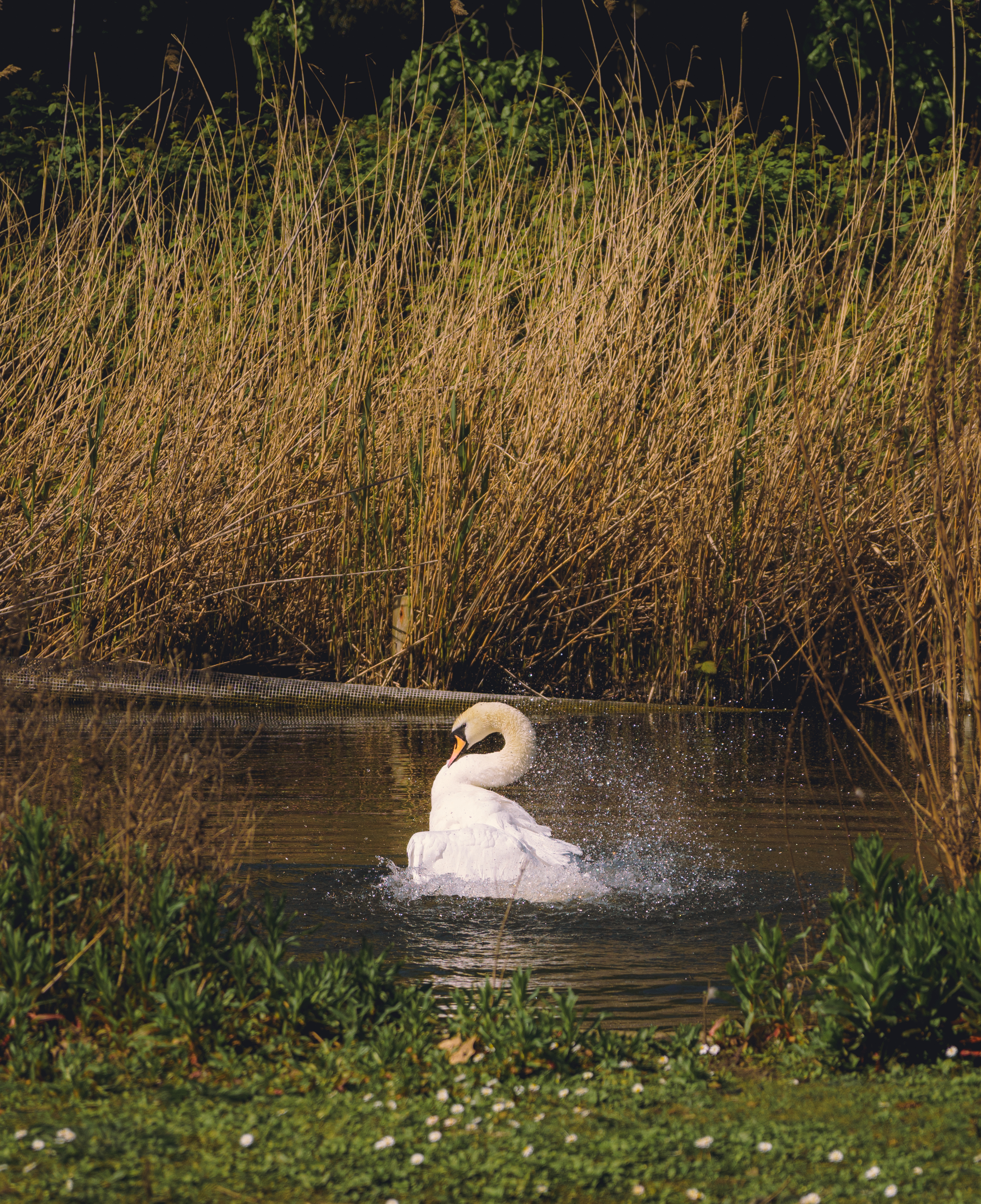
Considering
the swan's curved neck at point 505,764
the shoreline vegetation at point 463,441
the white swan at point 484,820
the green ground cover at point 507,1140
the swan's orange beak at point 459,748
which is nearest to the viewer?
the green ground cover at point 507,1140

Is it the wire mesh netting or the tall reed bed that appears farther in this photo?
the tall reed bed

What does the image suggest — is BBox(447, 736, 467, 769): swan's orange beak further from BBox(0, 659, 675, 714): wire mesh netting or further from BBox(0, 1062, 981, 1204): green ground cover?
BBox(0, 1062, 981, 1204): green ground cover

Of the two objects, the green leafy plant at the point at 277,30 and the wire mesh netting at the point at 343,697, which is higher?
the green leafy plant at the point at 277,30

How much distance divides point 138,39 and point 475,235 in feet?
27.5

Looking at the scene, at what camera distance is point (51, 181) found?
14.4 metres

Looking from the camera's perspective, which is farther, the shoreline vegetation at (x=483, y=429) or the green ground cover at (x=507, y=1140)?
the shoreline vegetation at (x=483, y=429)

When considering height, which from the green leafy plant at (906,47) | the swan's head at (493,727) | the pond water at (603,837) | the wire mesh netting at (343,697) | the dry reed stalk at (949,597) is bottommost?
the wire mesh netting at (343,697)

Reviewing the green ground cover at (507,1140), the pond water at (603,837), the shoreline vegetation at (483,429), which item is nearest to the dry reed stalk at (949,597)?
the pond water at (603,837)

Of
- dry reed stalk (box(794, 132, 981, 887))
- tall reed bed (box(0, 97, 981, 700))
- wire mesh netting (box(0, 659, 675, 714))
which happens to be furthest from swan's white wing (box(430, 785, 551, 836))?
tall reed bed (box(0, 97, 981, 700))

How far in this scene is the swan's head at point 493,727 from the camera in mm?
5613

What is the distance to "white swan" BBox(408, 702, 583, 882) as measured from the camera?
4984 millimetres

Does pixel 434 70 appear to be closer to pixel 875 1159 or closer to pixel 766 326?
pixel 766 326

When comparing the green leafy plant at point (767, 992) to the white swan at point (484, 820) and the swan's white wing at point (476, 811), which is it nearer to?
the white swan at point (484, 820)

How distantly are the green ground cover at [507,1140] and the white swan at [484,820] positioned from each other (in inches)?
66.6
